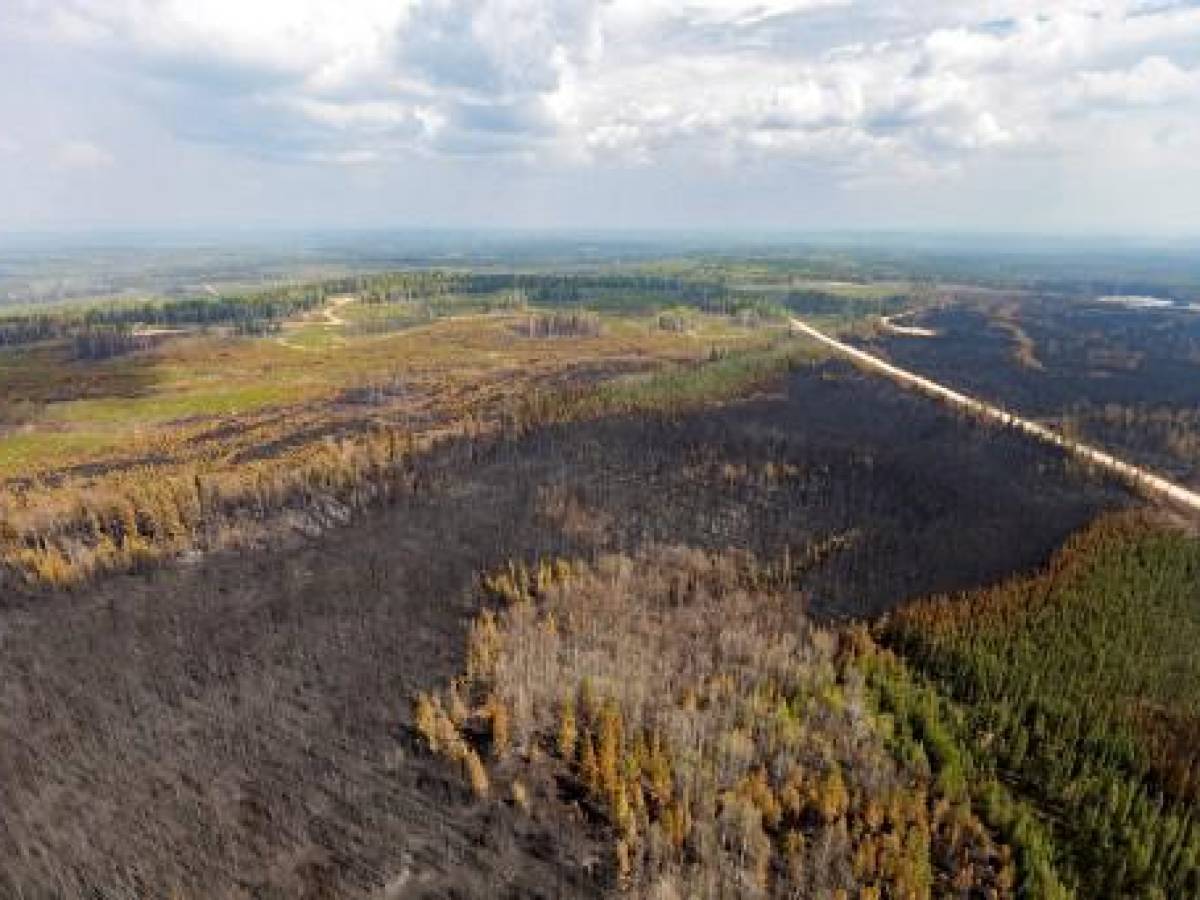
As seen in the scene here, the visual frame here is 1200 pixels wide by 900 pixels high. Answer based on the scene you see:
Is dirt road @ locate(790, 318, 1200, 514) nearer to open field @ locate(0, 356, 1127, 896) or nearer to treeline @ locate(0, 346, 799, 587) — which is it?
open field @ locate(0, 356, 1127, 896)

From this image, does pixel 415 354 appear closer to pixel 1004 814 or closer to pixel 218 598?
pixel 218 598

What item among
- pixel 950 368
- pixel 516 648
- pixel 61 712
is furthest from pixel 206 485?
pixel 950 368

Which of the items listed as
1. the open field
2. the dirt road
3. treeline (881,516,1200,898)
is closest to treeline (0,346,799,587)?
the open field

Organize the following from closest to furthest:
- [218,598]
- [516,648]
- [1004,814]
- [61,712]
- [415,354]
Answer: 1. [1004,814]
2. [61,712]
3. [516,648]
4. [218,598]
5. [415,354]

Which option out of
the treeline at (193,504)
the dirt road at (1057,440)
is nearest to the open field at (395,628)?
Result: the treeline at (193,504)

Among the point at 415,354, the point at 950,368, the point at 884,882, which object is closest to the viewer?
the point at 884,882

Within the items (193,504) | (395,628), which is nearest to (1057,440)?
(395,628)
